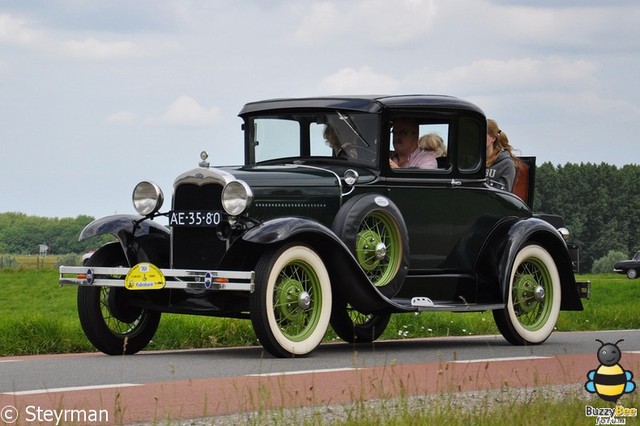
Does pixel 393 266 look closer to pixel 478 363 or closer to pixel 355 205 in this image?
pixel 355 205

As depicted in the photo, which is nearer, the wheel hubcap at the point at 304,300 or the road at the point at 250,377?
the road at the point at 250,377

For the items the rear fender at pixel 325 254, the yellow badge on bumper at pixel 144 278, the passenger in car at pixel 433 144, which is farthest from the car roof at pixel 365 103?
the yellow badge on bumper at pixel 144 278

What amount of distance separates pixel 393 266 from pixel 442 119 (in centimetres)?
175

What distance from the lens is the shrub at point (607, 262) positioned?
107 metres

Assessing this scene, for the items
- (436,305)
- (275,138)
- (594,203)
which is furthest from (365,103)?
(594,203)

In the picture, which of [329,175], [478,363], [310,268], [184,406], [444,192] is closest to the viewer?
[184,406]

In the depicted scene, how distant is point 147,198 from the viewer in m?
10.7


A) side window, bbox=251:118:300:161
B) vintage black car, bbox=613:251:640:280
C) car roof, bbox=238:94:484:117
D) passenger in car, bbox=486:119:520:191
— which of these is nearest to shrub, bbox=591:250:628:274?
vintage black car, bbox=613:251:640:280

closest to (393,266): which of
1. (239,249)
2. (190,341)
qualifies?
(239,249)

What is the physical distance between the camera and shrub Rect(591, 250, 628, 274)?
10675 cm

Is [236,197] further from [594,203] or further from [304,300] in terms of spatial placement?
[594,203]

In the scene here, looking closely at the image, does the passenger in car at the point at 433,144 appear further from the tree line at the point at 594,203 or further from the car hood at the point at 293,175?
the tree line at the point at 594,203

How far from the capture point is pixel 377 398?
22.9ft

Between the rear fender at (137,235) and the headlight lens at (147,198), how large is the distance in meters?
0.10
